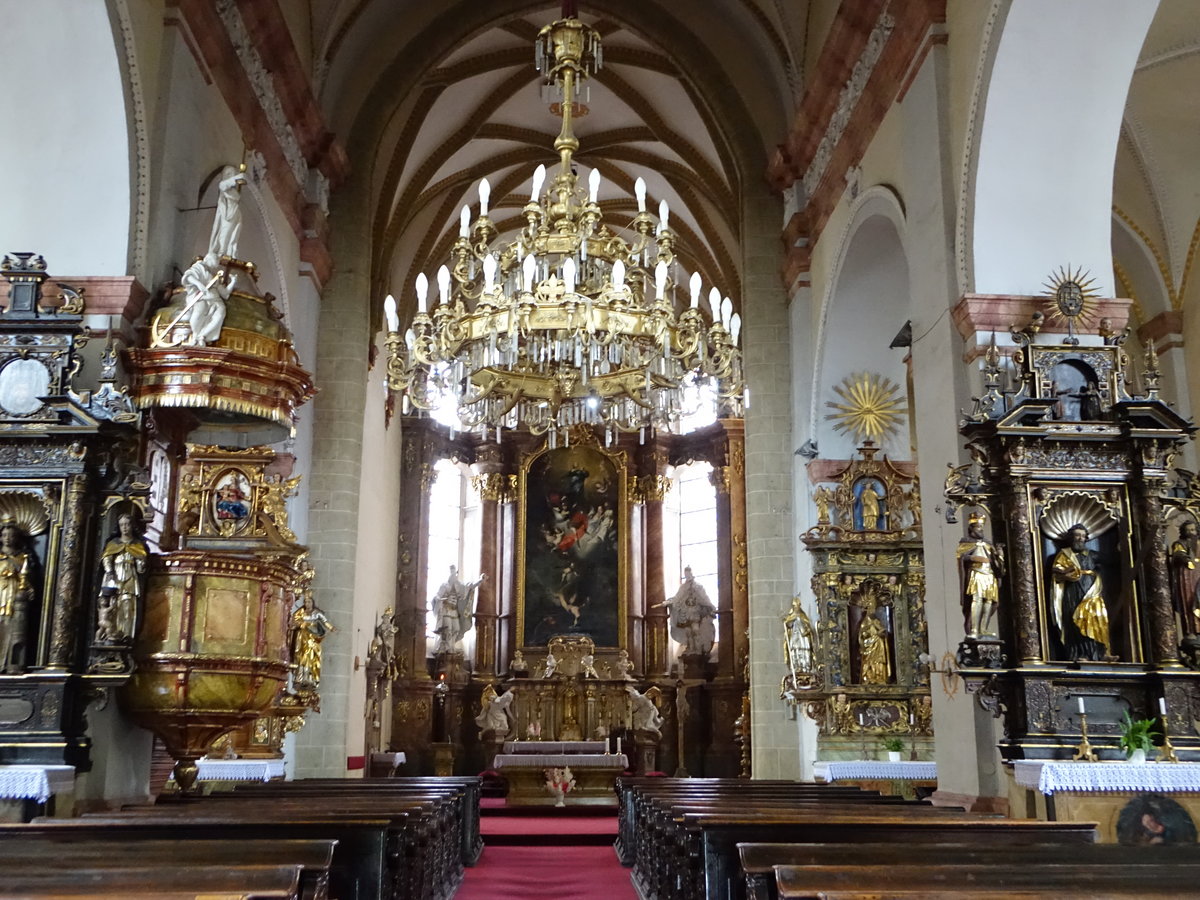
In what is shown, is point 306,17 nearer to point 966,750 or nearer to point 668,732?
point 966,750

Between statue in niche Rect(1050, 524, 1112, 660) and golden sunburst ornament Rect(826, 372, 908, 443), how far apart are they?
5.13 meters

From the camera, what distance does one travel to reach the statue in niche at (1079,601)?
23.2ft

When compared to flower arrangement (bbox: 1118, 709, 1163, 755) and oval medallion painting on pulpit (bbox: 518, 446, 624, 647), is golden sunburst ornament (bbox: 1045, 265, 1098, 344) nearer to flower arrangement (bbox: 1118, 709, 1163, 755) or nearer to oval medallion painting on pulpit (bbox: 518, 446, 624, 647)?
flower arrangement (bbox: 1118, 709, 1163, 755)

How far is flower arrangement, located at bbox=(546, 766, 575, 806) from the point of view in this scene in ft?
45.6

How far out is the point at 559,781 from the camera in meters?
13.9

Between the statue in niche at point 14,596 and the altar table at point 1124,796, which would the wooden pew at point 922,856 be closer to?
the altar table at point 1124,796

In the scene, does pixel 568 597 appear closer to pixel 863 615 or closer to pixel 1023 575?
pixel 863 615

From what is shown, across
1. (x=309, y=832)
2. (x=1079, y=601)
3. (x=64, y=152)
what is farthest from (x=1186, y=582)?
(x=64, y=152)

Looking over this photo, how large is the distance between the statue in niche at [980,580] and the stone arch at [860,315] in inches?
170

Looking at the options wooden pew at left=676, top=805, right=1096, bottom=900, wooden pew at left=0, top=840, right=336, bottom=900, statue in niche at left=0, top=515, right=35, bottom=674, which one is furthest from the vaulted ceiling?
wooden pew at left=0, top=840, right=336, bottom=900

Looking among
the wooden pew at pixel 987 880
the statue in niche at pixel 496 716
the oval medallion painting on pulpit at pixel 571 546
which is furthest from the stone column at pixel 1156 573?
the oval medallion painting on pulpit at pixel 571 546

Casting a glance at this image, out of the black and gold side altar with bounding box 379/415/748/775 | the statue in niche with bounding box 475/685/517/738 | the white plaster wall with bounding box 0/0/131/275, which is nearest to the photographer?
the white plaster wall with bounding box 0/0/131/275

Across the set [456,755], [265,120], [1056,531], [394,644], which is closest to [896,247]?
[1056,531]

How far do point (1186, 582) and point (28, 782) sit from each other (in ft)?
21.4
